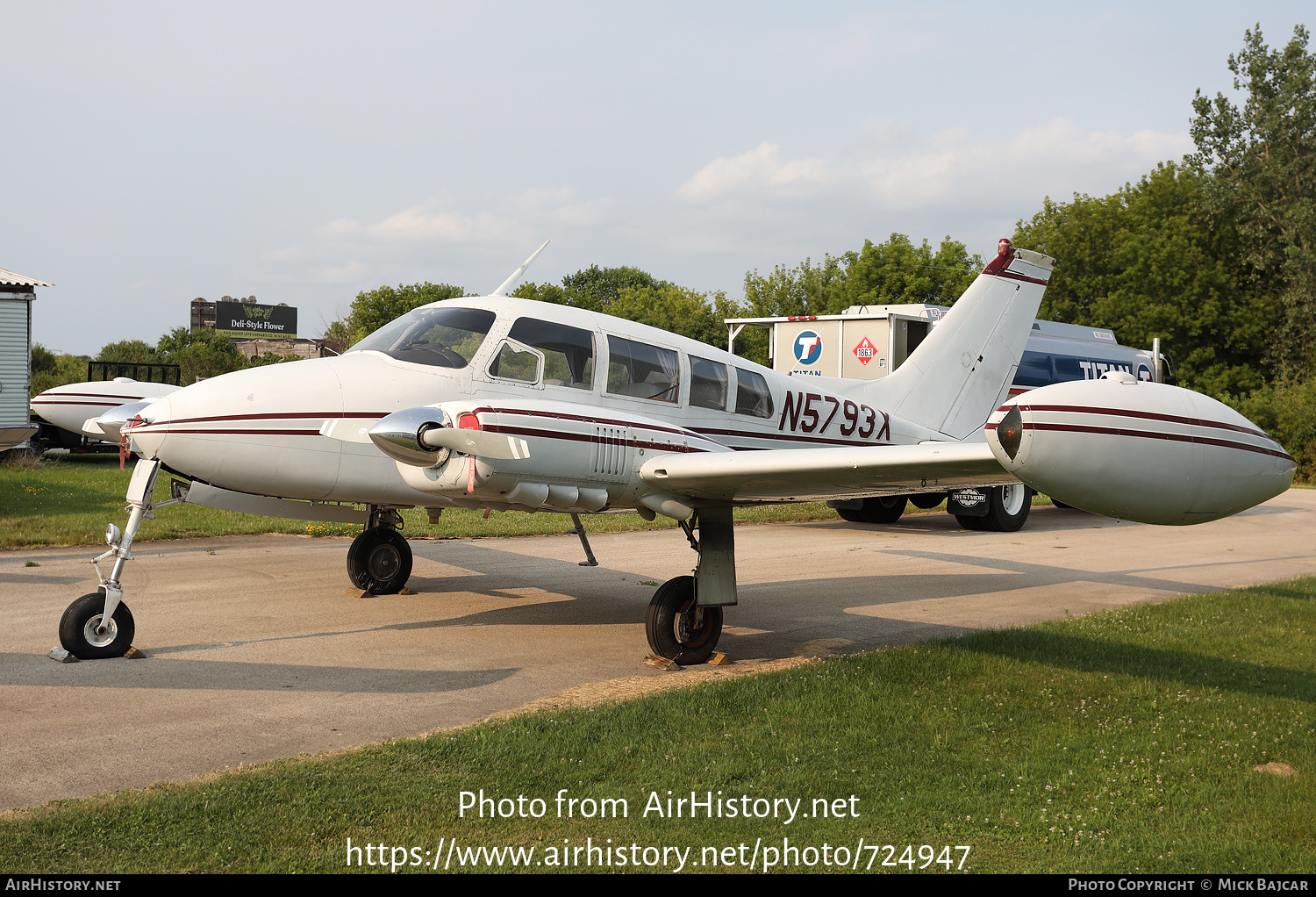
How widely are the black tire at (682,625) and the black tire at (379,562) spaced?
138 inches

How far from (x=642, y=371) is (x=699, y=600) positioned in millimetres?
1981

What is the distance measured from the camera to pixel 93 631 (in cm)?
680

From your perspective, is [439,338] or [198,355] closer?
[439,338]

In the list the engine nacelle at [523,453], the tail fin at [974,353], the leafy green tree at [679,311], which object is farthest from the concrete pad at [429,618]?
the leafy green tree at [679,311]

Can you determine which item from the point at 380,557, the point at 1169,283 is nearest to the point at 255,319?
the point at 1169,283

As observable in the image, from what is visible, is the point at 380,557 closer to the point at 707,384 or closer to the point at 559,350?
the point at 559,350

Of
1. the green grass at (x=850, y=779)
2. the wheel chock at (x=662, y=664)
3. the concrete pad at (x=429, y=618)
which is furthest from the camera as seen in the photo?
the wheel chock at (x=662, y=664)

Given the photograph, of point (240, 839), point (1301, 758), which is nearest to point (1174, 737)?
point (1301, 758)

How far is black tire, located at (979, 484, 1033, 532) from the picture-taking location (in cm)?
1708

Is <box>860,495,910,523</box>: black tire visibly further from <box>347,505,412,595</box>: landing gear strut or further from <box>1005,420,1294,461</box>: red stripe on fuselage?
<box>1005,420,1294,461</box>: red stripe on fuselage

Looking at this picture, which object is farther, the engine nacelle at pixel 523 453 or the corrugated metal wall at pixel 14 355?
the corrugated metal wall at pixel 14 355

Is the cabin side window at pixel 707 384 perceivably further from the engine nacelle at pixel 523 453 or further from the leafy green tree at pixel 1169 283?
the leafy green tree at pixel 1169 283

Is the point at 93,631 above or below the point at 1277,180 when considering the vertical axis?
below

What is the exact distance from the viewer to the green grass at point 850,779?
402 centimetres
